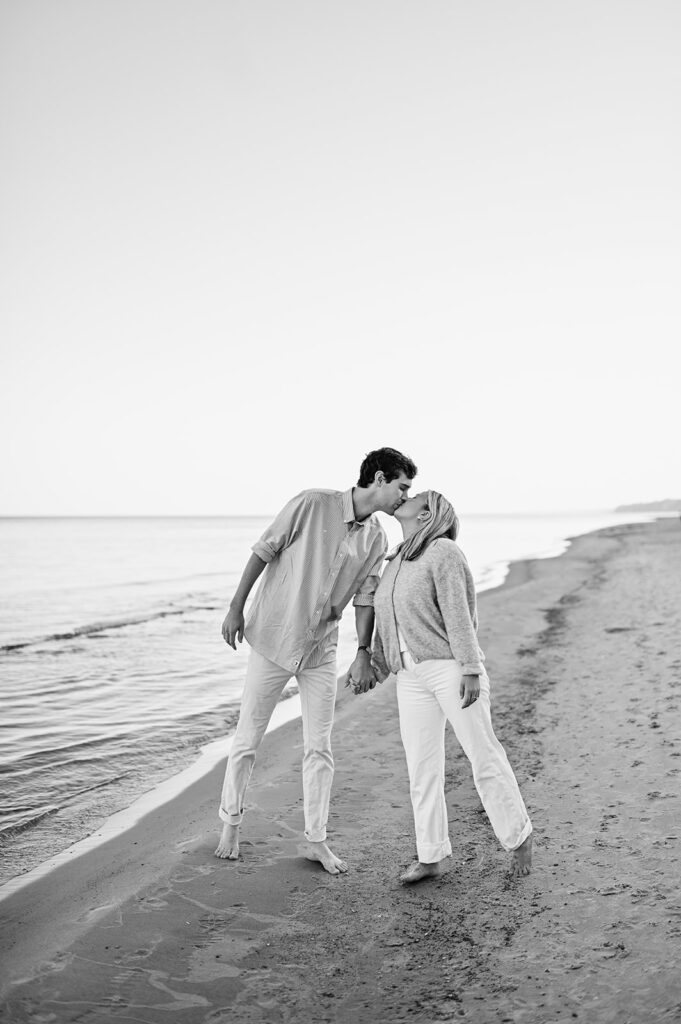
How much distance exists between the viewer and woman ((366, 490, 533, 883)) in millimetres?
3504

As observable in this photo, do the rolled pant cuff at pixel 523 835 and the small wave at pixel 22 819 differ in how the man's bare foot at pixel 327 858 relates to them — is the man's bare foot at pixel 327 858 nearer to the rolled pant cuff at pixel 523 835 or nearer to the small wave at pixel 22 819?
the rolled pant cuff at pixel 523 835

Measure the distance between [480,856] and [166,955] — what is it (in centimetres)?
172

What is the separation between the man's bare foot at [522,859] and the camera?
11.9 ft

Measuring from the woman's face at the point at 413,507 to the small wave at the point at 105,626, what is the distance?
10.2 m

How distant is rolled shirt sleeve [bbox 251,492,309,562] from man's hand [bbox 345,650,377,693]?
71 centimetres

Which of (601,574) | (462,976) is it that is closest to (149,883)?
(462,976)

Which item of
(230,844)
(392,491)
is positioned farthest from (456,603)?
(230,844)

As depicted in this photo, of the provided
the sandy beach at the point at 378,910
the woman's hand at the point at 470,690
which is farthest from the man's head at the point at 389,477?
the sandy beach at the point at 378,910

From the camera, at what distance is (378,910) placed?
11.4ft

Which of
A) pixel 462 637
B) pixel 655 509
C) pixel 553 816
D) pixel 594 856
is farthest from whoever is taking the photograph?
pixel 655 509

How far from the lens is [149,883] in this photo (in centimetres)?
382

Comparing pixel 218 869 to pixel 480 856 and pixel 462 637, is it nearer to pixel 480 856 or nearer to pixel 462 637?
pixel 480 856

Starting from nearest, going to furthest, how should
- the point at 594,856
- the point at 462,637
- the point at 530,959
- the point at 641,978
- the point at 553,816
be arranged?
the point at 641,978
the point at 530,959
the point at 462,637
the point at 594,856
the point at 553,816

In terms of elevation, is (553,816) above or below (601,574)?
above
